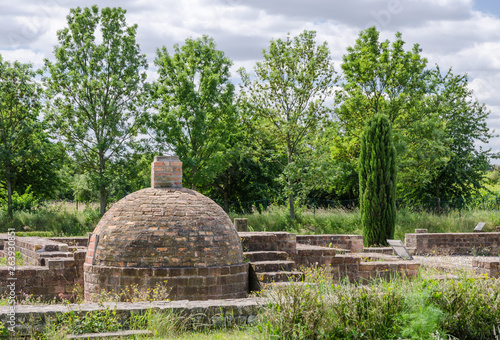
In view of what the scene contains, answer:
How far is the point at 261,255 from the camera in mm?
12242

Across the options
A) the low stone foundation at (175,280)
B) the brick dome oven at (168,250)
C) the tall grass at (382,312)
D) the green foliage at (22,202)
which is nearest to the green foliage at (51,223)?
the green foliage at (22,202)

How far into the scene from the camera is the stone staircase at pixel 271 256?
1107 centimetres

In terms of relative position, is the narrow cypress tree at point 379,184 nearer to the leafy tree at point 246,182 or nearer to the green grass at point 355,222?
the green grass at point 355,222

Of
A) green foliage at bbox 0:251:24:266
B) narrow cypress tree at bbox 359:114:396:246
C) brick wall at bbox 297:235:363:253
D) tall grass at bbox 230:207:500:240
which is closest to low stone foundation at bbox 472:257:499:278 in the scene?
brick wall at bbox 297:235:363:253

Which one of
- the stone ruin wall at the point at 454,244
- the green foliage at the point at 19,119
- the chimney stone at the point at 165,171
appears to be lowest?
the stone ruin wall at the point at 454,244

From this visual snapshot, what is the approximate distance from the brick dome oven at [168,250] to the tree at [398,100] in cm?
1888

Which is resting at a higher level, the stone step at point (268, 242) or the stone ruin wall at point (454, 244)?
the stone step at point (268, 242)

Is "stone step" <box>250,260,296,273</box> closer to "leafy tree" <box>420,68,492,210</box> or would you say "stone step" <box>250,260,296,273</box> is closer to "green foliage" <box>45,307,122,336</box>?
"green foliage" <box>45,307,122,336</box>

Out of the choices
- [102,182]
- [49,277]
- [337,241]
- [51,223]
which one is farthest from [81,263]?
[102,182]

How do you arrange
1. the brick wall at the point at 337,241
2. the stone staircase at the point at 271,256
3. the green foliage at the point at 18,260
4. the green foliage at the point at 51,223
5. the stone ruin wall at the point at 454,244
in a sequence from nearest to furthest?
1. the stone staircase at the point at 271,256
2. the green foliage at the point at 18,260
3. the brick wall at the point at 337,241
4. the stone ruin wall at the point at 454,244
5. the green foliage at the point at 51,223

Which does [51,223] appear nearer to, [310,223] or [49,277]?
[310,223]

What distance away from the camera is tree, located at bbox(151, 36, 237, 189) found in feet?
88.9

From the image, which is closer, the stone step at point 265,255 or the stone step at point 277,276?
the stone step at point 277,276

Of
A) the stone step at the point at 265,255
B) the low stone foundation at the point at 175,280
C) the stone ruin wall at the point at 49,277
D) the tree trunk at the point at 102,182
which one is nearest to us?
the low stone foundation at the point at 175,280
